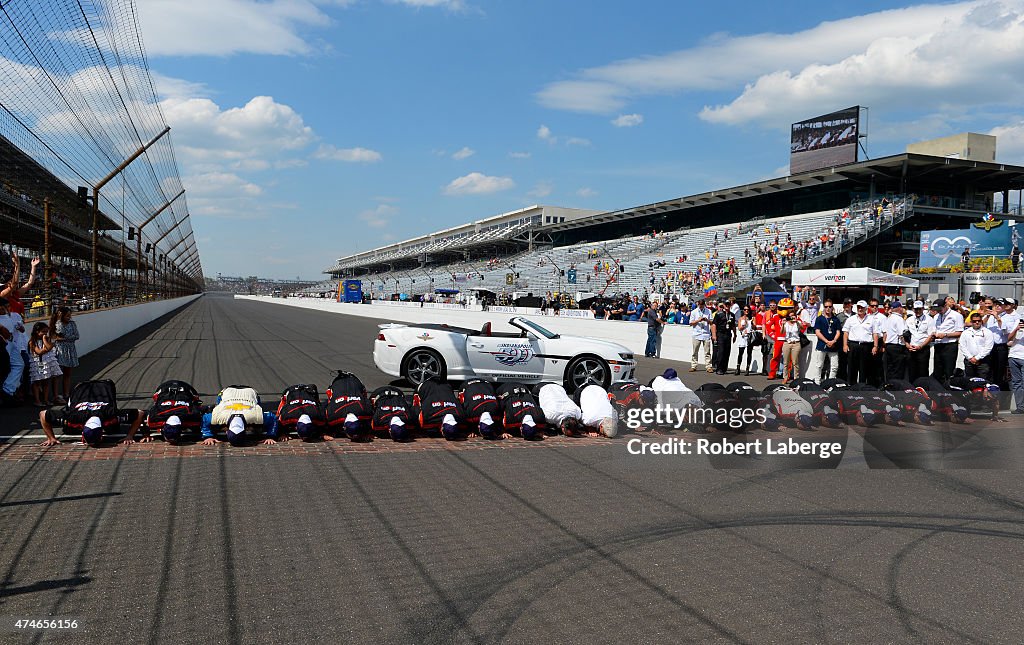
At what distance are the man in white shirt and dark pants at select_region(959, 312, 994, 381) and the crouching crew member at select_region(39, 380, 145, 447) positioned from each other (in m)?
10.7

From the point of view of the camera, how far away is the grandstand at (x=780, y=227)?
35906mm

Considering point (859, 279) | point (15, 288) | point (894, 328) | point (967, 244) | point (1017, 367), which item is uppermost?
point (967, 244)

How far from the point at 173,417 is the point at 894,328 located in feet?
34.6

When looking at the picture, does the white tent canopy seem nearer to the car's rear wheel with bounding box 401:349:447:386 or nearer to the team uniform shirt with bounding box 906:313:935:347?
the team uniform shirt with bounding box 906:313:935:347

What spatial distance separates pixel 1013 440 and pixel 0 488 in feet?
32.1

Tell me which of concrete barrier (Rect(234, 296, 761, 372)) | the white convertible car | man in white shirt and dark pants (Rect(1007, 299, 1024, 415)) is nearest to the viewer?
man in white shirt and dark pants (Rect(1007, 299, 1024, 415))

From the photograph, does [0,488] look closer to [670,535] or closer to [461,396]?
[461,396]

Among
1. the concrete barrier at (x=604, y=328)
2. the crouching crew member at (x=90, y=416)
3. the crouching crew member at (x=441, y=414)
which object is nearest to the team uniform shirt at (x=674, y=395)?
the crouching crew member at (x=441, y=414)

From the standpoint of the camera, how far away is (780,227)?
41562 millimetres

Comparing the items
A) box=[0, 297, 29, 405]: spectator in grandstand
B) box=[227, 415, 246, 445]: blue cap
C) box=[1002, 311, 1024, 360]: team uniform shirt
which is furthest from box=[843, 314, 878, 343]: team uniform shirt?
box=[0, 297, 29, 405]: spectator in grandstand

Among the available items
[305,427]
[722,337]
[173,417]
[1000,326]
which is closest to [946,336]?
[1000,326]

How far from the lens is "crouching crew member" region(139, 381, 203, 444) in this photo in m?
6.84

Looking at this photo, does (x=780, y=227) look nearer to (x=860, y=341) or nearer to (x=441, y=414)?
(x=860, y=341)

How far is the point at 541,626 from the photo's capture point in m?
3.29
